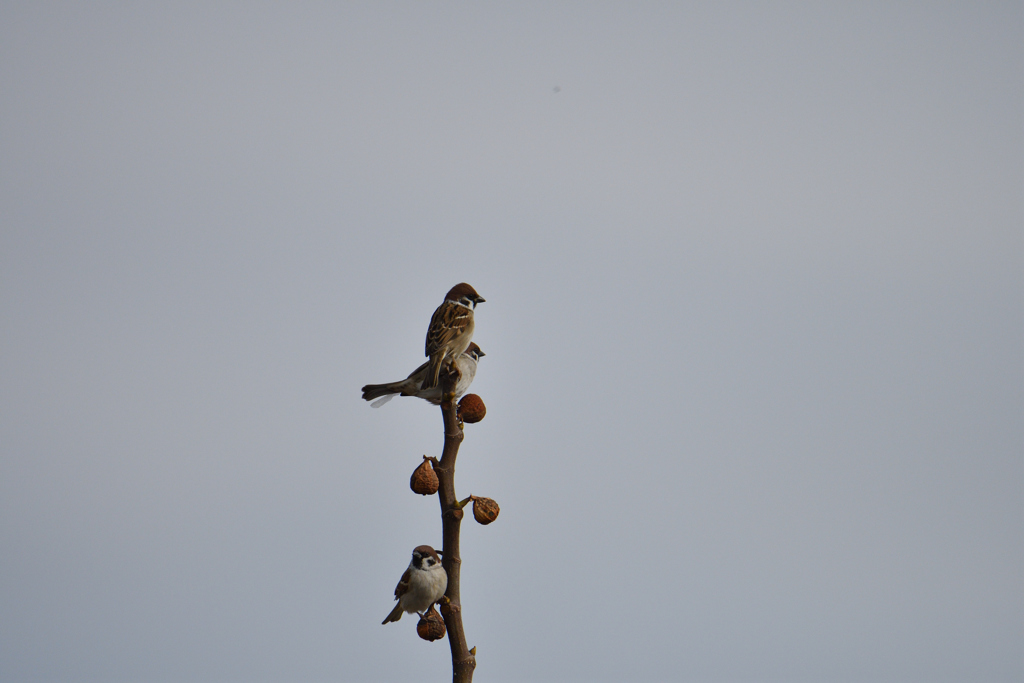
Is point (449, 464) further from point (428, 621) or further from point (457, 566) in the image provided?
point (428, 621)

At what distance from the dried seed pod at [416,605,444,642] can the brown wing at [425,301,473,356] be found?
1.25 m

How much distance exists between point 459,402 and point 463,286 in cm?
94

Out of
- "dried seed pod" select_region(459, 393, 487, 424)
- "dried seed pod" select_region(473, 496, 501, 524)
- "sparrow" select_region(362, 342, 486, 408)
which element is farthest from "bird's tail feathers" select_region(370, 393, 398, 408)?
"dried seed pod" select_region(473, 496, 501, 524)

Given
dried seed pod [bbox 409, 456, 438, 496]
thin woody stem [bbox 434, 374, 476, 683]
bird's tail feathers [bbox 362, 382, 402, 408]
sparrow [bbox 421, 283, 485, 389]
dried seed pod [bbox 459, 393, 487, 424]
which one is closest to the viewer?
thin woody stem [bbox 434, 374, 476, 683]

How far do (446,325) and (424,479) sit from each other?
952mm

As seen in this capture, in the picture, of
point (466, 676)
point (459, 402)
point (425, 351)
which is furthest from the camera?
point (425, 351)

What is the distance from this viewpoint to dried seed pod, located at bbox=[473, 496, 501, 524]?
9.87ft

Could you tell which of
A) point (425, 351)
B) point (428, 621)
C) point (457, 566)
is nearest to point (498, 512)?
point (457, 566)

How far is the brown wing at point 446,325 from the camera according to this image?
12.5ft

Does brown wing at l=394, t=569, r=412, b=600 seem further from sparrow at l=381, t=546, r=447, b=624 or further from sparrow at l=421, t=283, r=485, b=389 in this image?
sparrow at l=421, t=283, r=485, b=389

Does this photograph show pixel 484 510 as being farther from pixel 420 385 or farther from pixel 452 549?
pixel 420 385

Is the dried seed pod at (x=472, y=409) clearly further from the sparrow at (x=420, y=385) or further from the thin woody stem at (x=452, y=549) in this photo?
the sparrow at (x=420, y=385)

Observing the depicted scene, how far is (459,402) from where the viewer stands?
10.9ft

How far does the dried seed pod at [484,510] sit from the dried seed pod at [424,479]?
0.21 metres
